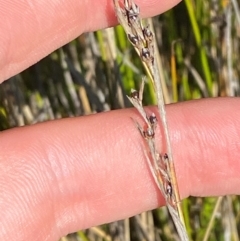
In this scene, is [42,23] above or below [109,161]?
above

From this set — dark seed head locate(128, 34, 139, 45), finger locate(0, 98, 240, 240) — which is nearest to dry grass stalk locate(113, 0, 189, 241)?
dark seed head locate(128, 34, 139, 45)

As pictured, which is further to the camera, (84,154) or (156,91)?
(84,154)

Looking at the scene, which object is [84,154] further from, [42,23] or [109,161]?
[42,23]

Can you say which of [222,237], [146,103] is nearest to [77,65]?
[146,103]

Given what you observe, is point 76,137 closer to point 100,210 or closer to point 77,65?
point 100,210

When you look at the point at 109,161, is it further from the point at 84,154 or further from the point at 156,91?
the point at 156,91

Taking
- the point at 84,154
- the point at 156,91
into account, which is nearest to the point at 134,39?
the point at 156,91

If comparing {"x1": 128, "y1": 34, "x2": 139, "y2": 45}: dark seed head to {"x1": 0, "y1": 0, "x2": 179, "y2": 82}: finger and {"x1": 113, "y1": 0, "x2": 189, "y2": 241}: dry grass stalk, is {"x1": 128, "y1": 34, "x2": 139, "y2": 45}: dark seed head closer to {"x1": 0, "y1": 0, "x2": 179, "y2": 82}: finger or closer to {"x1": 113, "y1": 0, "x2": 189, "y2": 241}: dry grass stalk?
{"x1": 113, "y1": 0, "x2": 189, "y2": 241}: dry grass stalk

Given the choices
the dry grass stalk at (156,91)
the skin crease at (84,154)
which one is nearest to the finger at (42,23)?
the skin crease at (84,154)

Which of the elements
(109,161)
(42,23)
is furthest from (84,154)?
(42,23)
